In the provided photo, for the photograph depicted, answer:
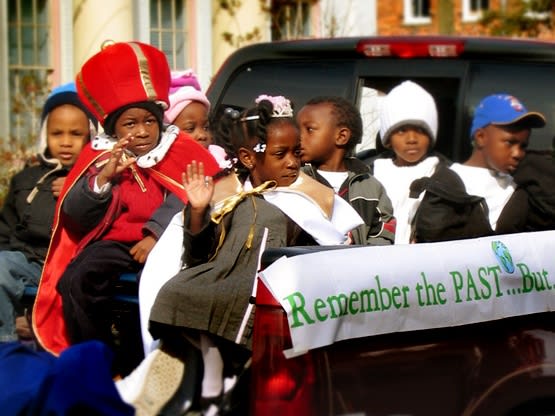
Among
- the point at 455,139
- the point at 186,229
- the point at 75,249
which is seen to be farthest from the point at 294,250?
the point at 455,139

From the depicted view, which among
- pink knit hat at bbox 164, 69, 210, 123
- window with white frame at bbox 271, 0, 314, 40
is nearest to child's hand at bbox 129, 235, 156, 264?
pink knit hat at bbox 164, 69, 210, 123

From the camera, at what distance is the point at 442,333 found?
3912mm

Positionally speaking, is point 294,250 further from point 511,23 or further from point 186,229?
point 511,23

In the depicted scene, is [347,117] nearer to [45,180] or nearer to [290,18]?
[45,180]

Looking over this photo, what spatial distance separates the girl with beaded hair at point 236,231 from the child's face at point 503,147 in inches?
45.0

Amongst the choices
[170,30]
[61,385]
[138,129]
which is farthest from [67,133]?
[170,30]

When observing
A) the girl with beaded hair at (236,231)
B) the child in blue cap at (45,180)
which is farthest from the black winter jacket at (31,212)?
the girl with beaded hair at (236,231)

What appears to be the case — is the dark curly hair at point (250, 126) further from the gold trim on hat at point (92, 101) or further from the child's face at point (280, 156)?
the gold trim on hat at point (92, 101)

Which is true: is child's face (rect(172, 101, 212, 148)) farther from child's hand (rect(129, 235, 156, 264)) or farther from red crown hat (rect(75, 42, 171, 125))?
child's hand (rect(129, 235, 156, 264))

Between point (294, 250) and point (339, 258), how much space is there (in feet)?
0.49

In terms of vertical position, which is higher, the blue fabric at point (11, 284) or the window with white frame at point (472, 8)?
the window with white frame at point (472, 8)

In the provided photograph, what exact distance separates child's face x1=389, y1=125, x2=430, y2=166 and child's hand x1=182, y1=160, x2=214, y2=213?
193cm

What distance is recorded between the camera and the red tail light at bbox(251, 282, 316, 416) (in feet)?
11.7

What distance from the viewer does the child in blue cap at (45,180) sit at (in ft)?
17.6
